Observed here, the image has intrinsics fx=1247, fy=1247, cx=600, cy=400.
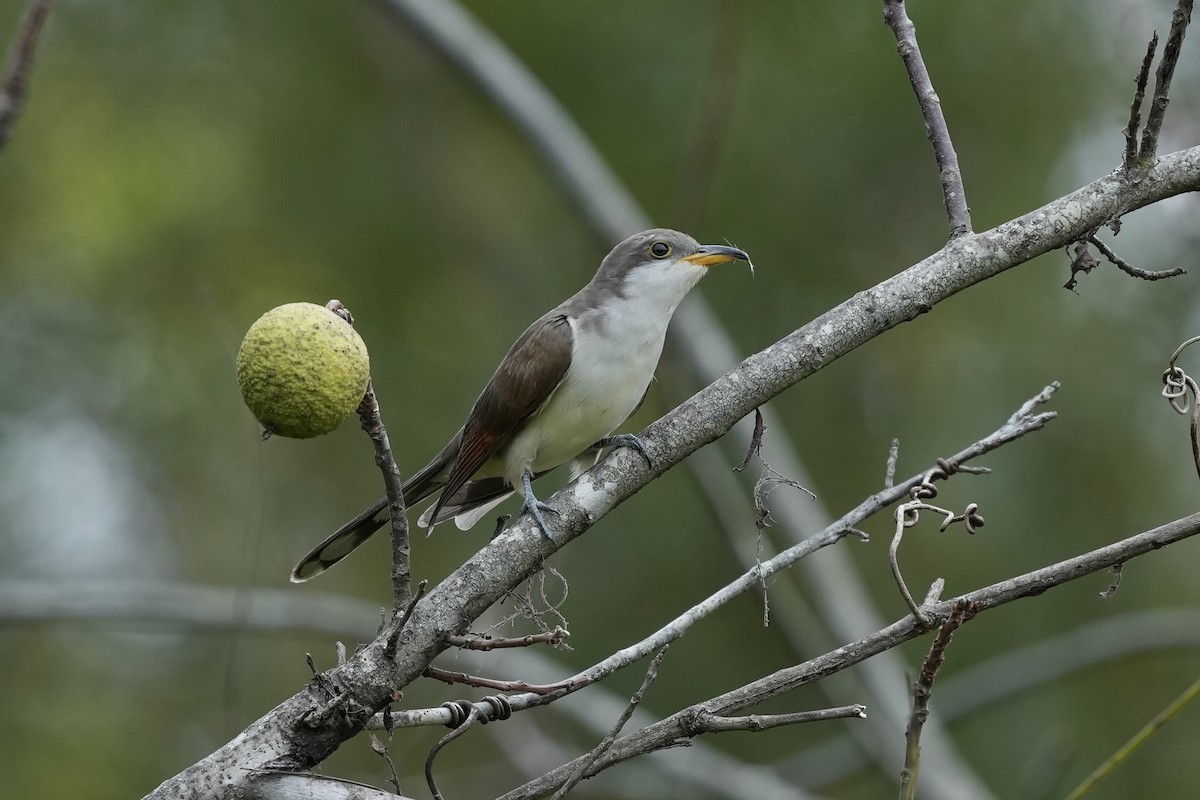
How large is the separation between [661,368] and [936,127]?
4.66 m

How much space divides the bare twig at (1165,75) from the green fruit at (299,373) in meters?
1.63

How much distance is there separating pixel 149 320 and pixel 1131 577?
20.2ft

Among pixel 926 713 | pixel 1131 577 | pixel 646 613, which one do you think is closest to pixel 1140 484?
pixel 1131 577

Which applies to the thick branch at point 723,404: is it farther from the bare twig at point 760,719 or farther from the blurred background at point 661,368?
the blurred background at point 661,368

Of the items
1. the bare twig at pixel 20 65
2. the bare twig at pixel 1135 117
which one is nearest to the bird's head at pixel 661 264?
the bare twig at pixel 1135 117

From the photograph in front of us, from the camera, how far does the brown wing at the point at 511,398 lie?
3838 mm

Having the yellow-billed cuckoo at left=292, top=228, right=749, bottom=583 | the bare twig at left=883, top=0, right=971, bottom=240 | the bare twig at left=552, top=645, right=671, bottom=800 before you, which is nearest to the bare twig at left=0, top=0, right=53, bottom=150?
the bare twig at left=552, top=645, right=671, bottom=800

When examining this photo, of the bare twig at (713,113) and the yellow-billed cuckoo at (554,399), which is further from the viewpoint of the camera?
the bare twig at (713,113)

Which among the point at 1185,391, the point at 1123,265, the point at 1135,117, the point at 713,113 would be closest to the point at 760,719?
the point at 1185,391

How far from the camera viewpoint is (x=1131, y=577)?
24.4ft

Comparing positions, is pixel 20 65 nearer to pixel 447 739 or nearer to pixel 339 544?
pixel 447 739

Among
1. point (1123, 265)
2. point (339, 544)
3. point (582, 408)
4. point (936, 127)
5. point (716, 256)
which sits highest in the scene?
point (716, 256)

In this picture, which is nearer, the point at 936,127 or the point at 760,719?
the point at 760,719

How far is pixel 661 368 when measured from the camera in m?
7.51
